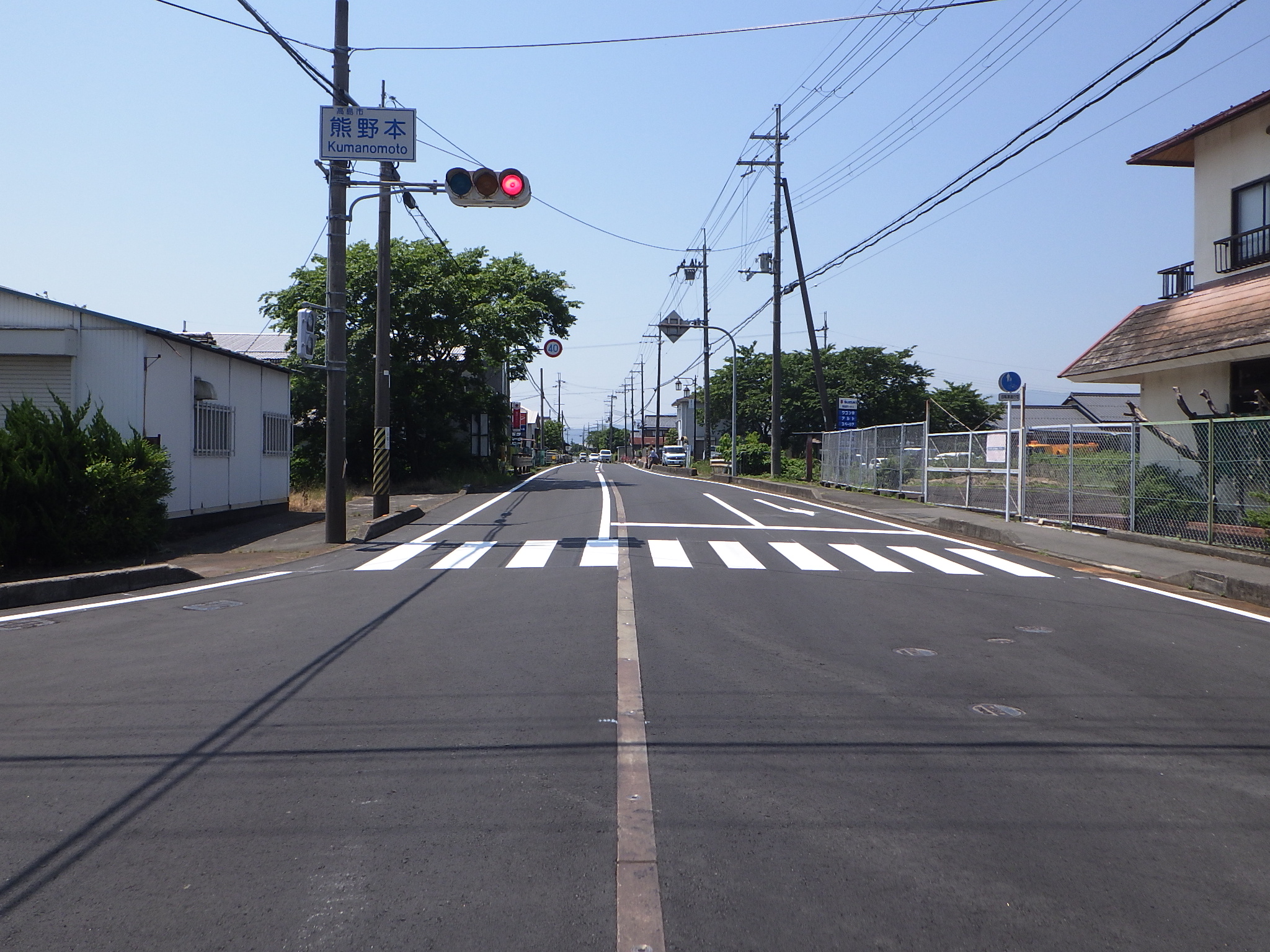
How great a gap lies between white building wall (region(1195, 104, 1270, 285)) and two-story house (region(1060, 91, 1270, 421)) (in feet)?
0.06

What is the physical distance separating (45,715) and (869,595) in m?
7.53

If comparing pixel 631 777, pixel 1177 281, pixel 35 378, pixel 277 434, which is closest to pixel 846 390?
pixel 1177 281

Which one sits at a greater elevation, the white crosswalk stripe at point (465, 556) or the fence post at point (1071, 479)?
the fence post at point (1071, 479)

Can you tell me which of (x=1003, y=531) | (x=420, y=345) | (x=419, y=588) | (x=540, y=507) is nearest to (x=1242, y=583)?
(x=1003, y=531)

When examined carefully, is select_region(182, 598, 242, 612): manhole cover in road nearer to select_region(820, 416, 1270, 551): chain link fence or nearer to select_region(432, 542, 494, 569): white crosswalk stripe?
select_region(432, 542, 494, 569): white crosswalk stripe

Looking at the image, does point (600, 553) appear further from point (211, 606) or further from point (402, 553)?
point (211, 606)

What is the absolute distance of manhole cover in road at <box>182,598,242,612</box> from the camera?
938 centimetres

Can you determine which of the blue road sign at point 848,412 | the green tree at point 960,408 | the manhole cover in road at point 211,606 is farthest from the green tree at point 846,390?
the manhole cover in road at point 211,606

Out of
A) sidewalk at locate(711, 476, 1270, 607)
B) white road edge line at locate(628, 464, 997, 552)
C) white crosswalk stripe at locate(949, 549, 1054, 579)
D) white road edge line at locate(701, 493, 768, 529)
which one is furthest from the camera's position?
white road edge line at locate(701, 493, 768, 529)

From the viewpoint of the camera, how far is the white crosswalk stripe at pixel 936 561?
12.4 m

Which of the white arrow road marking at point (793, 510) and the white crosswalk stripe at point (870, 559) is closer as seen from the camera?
the white crosswalk stripe at point (870, 559)

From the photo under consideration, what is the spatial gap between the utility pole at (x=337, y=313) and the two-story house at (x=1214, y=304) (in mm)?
14739

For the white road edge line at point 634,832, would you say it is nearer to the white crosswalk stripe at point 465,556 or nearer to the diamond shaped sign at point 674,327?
the white crosswalk stripe at point 465,556

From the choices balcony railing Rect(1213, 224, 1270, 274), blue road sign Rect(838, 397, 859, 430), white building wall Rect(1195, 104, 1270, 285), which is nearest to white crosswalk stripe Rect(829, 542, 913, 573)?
balcony railing Rect(1213, 224, 1270, 274)
